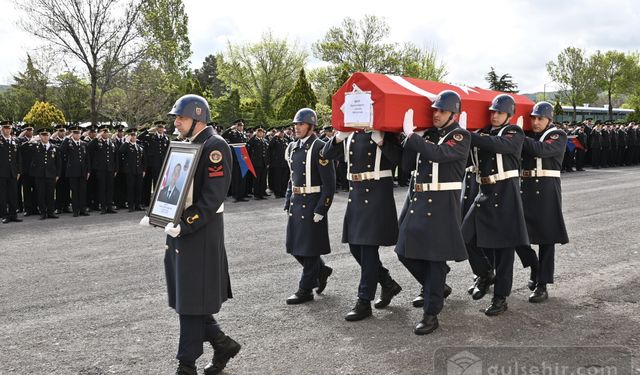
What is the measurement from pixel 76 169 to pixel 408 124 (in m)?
9.53

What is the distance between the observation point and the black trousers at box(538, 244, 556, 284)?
6.01 metres

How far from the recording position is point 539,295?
5898 millimetres

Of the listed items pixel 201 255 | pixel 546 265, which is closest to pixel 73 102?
pixel 546 265

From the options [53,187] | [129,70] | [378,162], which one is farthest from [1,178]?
[129,70]

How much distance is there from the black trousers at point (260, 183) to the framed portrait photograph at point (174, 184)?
11188mm

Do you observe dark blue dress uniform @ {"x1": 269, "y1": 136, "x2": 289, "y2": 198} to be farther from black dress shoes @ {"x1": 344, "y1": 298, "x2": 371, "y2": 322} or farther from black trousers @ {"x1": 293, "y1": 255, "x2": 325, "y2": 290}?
black dress shoes @ {"x1": 344, "y1": 298, "x2": 371, "y2": 322}

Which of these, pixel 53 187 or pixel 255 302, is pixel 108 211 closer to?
pixel 53 187

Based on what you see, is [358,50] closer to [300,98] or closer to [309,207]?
[300,98]

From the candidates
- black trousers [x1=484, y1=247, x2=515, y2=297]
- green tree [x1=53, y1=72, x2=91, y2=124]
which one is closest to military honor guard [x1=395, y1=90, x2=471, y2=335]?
black trousers [x1=484, y1=247, x2=515, y2=297]

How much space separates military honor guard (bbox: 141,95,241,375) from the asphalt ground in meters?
0.48

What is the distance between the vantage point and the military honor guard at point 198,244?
3.88 m

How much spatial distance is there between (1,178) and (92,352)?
28.7 feet

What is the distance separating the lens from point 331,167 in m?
6.11

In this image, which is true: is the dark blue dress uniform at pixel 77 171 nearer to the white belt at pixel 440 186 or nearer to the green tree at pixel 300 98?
the white belt at pixel 440 186
